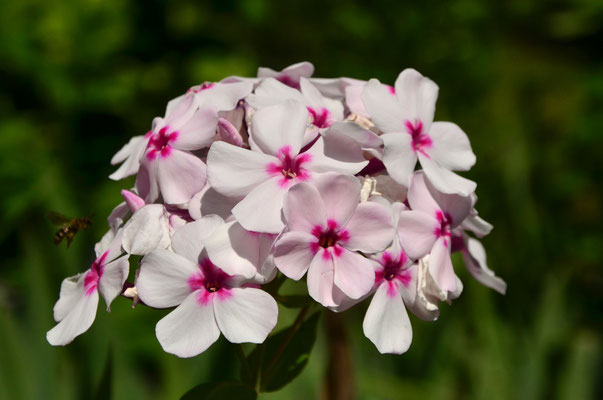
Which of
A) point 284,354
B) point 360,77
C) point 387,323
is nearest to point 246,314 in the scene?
point 387,323

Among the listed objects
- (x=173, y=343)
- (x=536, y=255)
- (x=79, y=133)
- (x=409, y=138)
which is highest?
(x=409, y=138)

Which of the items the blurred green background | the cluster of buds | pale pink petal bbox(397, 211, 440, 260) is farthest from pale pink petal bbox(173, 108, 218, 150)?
the blurred green background

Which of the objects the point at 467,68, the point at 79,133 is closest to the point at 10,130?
the point at 79,133

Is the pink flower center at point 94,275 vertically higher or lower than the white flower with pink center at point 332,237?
lower

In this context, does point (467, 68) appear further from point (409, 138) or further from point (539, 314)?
point (409, 138)

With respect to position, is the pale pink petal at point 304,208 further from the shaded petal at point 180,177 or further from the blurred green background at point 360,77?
the blurred green background at point 360,77

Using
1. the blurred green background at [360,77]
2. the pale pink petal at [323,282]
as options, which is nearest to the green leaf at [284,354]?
the pale pink petal at [323,282]

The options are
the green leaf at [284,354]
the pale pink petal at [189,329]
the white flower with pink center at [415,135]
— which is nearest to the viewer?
the pale pink petal at [189,329]
